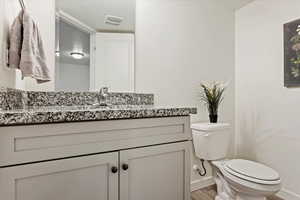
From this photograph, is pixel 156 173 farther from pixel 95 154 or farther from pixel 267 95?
pixel 267 95

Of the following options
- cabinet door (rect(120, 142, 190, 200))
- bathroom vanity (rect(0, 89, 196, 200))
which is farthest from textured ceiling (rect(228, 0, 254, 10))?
cabinet door (rect(120, 142, 190, 200))

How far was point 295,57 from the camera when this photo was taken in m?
1.65

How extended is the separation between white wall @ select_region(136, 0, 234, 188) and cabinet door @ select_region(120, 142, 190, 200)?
0.85 m

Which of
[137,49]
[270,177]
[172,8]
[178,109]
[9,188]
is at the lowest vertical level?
[270,177]

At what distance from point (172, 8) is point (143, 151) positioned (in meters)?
1.57

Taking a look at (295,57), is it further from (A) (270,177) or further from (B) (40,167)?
(B) (40,167)

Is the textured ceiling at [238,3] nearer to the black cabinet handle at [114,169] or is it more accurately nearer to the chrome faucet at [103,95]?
the chrome faucet at [103,95]

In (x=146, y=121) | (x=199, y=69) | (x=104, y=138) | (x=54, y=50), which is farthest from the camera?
(x=199, y=69)

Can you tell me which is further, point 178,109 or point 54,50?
point 54,50

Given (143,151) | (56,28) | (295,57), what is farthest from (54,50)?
(295,57)

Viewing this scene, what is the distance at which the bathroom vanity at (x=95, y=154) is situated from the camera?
2.04 feet

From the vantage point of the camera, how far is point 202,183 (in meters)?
1.96

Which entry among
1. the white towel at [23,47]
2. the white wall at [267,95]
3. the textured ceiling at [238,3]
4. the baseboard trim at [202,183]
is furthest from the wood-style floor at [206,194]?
the textured ceiling at [238,3]

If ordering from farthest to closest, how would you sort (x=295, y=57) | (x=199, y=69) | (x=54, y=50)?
(x=199, y=69) → (x=295, y=57) → (x=54, y=50)
